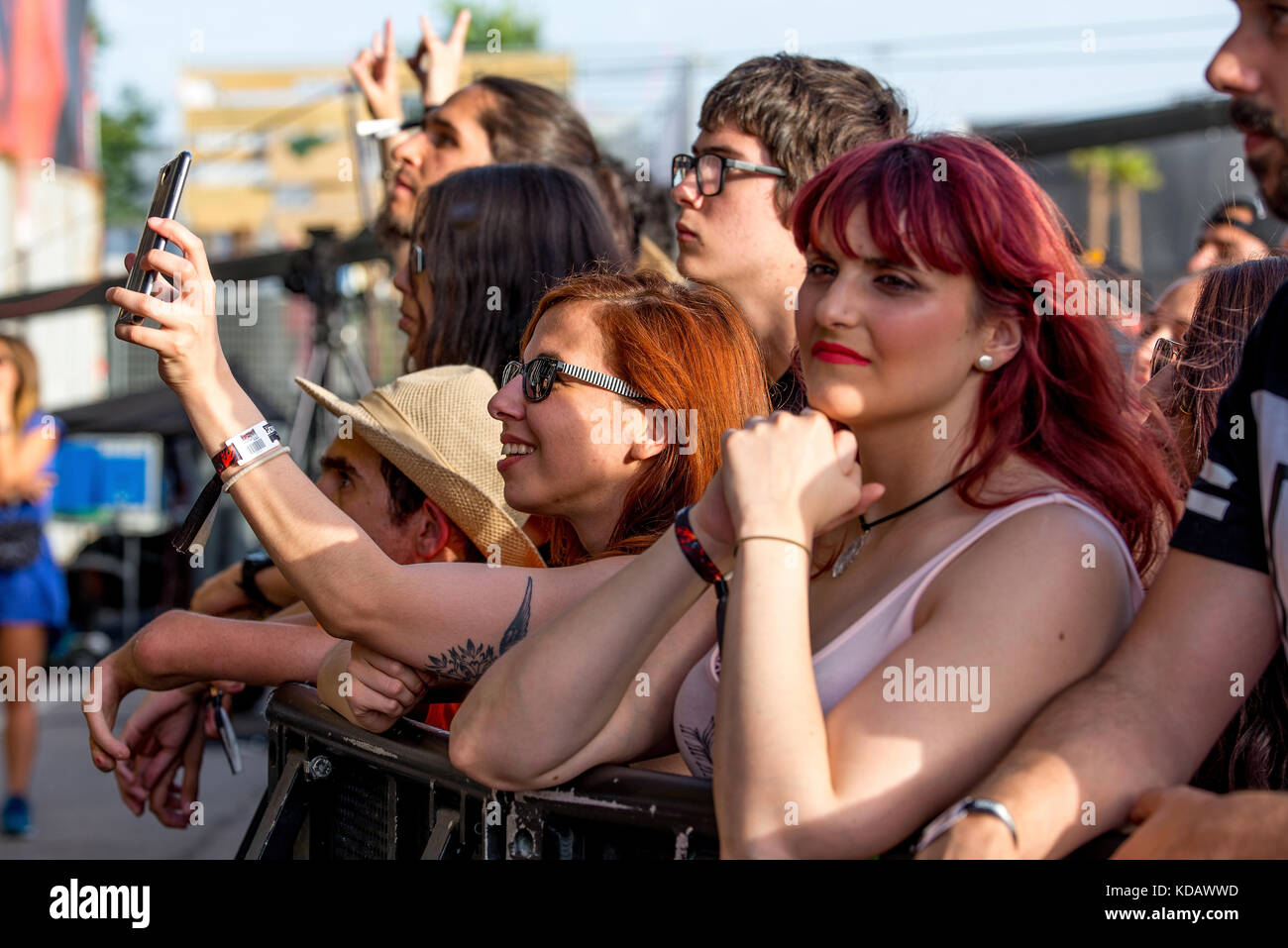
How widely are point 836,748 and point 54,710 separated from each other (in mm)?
9095

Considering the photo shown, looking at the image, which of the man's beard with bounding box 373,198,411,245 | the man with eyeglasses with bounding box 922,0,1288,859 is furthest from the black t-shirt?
the man's beard with bounding box 373,198,411,245

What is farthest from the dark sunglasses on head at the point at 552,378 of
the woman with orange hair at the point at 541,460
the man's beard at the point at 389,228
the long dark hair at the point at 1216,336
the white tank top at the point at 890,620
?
the man's beard at the point at 389,228

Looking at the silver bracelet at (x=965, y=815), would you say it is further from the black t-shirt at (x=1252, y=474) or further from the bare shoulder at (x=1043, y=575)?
the black t-shirt at (x=1252, y=474)

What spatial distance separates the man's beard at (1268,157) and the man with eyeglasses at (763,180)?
1749mm

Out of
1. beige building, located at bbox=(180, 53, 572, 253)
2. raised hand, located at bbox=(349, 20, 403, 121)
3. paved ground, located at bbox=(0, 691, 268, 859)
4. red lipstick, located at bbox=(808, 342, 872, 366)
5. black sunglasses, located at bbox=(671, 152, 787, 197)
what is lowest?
paved ground, located at bbox=(0, 691, 268, 859)

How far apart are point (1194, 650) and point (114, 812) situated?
5982mm

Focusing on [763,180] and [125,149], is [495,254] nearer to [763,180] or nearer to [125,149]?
[763,180]

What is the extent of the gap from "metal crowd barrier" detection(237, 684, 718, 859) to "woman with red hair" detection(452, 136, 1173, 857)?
2.5 inches

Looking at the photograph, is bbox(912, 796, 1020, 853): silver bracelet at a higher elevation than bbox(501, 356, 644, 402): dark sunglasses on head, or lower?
lower

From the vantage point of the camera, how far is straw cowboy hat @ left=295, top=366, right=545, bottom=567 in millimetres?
2578

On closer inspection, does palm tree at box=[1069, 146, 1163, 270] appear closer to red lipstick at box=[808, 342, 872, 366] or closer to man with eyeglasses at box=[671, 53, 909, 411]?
man with eyeglasses at box=[671, 53, 909, 411]

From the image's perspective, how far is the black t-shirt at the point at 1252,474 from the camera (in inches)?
61.1

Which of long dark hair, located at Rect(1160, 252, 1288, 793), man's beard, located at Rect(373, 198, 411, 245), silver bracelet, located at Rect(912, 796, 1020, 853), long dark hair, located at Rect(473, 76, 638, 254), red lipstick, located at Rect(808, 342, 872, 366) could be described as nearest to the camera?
silver bracelet, located at Rect(912, 796, 1020, 853)
